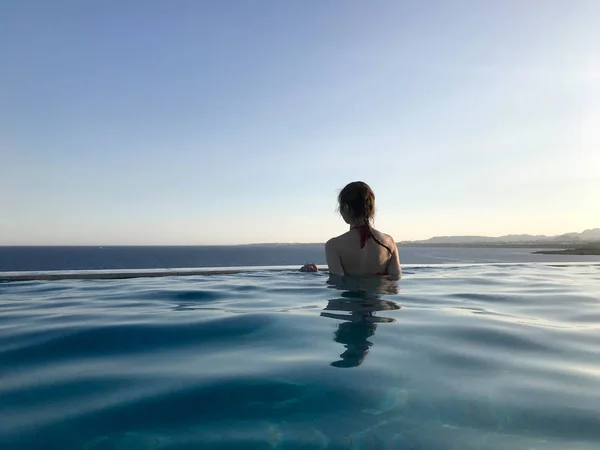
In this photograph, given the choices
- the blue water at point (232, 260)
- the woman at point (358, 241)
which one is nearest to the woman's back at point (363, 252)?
the woman at point (358, 241)

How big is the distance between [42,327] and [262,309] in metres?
1.66

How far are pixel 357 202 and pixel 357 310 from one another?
1.91 metres

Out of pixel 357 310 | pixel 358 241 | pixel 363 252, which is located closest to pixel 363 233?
pixel 358 241

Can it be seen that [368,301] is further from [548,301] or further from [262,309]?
[548,301]

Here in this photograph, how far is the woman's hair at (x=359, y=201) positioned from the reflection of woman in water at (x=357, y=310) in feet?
2.11

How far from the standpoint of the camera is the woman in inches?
206

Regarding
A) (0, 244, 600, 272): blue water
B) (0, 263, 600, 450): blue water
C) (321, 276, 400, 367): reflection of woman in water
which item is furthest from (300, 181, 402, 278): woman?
(0, 244, 600, 272): blue water

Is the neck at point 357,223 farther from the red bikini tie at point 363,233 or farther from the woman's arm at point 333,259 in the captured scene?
the woman's arm at point 333,259

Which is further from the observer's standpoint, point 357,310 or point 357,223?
point 357,223

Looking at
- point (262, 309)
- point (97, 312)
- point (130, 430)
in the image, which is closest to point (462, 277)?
point (262, 309)

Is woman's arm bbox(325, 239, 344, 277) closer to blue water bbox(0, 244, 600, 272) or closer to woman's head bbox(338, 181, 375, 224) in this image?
woman's head bbox(338, 181, 375, 224)

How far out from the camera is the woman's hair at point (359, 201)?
519cm

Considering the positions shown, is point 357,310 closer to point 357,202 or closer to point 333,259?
point 333,259

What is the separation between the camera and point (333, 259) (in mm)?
5336
